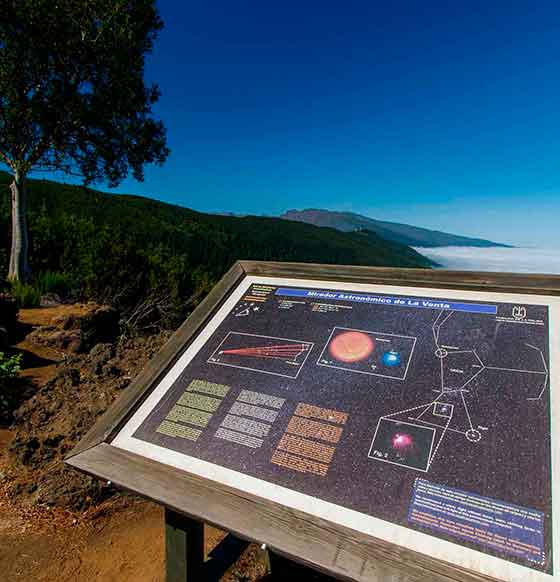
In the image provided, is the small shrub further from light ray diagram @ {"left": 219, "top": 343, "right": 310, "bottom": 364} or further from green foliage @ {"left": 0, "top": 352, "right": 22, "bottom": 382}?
light ray diagram @ {"left": 219, "top": 343, "right": 310, "bottom": 364}

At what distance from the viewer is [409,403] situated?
1.59 metres

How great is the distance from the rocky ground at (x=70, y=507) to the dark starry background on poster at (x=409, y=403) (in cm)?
147

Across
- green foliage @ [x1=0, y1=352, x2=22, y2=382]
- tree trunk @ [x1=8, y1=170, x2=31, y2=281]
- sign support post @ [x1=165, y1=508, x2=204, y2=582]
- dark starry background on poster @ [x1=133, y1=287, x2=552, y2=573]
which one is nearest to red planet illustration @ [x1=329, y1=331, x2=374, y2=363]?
dark starry background on poster @ [x1=133, y1=287, x2=552, y2=573]

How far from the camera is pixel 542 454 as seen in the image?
1.34 m

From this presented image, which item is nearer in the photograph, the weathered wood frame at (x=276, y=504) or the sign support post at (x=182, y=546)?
the weathered wood frame at (x=276, y=504)

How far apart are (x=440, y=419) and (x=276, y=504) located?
0.65 m

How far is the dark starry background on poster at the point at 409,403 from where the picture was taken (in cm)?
135

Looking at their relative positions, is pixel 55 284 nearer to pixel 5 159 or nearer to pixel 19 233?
pixel 19 233

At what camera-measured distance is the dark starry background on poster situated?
4.42ft

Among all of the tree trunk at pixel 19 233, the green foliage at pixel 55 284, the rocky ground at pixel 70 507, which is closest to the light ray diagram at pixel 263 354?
the rocky ground at pixel 70 507

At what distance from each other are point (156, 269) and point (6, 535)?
9.05 meters

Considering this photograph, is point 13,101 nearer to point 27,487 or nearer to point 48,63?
point 48,63

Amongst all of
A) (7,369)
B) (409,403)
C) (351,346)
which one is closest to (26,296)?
(7,369)

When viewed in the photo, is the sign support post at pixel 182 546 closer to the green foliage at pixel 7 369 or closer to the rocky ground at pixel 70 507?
the rocky ground at pixel 70 507
